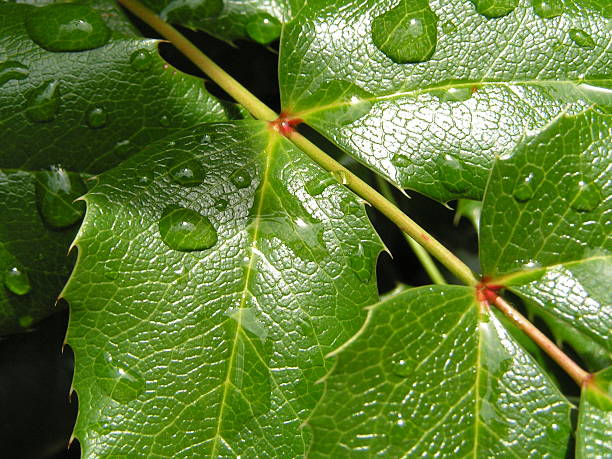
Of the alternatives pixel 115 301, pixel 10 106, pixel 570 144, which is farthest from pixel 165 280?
pixel 570 144

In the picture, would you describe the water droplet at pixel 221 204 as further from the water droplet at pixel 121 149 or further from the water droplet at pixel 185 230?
the water droplet at pixel 121 149

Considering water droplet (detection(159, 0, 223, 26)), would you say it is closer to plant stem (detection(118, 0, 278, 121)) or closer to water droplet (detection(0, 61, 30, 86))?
plant stem (detection(118, 0, 278, 121))

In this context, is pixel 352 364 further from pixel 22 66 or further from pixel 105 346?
pixel 22 66

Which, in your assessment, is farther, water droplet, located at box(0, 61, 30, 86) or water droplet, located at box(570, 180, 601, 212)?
water droplet, located at box(0, 61, 30, 86)

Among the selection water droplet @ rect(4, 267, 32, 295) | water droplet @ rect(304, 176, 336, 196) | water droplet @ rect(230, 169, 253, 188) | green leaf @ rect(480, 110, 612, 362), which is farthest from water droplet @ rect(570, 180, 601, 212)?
water droplet @ rect(4, 267, 32, 295)

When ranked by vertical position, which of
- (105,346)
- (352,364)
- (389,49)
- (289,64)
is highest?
(389,49)

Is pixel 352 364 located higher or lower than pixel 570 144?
lower
